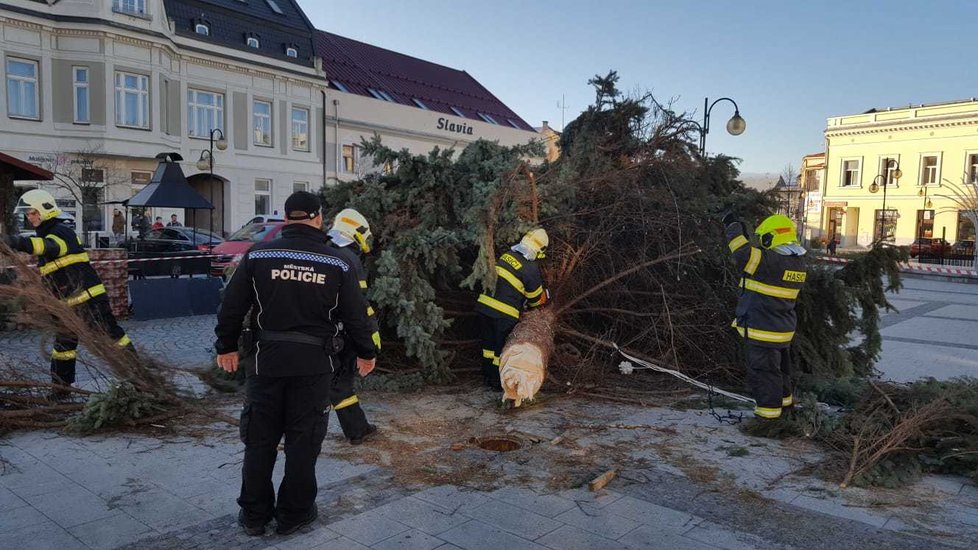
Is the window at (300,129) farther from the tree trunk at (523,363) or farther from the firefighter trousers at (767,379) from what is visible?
the firefighter trousers at (767,379)

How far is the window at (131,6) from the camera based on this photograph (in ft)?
81.7

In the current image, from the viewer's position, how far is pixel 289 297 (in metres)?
3.63

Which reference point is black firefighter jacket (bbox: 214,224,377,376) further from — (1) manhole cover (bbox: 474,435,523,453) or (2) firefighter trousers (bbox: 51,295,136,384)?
(2) firefighter trousers (bbox: 51,295,136,384)

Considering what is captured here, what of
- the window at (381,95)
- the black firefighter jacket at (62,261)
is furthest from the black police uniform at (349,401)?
the window at (381,95)

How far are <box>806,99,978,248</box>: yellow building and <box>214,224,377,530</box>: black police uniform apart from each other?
4207 centimetres

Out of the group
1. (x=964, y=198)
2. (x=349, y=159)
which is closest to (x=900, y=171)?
(x=964, y=198)

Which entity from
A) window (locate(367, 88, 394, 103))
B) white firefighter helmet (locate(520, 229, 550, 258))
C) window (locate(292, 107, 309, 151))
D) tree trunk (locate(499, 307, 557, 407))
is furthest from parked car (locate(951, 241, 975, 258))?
tree trunk (locate(499, 307, 557, 407))

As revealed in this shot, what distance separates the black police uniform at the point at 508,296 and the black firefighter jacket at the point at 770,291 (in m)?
1.86

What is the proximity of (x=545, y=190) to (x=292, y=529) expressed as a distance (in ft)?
13.9

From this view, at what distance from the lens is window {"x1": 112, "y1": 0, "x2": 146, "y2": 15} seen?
2490 cm

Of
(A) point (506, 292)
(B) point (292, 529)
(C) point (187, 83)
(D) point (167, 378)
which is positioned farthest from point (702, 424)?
(C) point (187, 83)

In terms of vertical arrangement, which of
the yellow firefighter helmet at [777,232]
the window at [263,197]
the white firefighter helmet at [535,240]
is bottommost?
the white firefighter helmet at [535,240]

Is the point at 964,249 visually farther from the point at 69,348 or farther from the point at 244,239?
the point at 69,348

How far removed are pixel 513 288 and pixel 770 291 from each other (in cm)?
224
